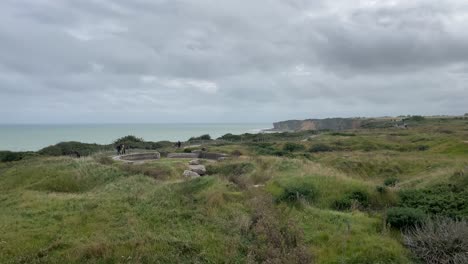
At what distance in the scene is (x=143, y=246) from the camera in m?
10.0

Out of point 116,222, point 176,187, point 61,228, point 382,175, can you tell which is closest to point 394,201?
point 176,187

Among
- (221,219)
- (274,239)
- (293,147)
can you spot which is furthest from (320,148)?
(274,239)

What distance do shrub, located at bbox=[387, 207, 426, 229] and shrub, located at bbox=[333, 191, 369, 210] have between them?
9.90 feet

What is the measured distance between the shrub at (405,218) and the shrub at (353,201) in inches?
119

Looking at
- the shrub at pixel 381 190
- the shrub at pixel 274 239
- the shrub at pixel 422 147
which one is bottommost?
the shrub at pixel 422 147

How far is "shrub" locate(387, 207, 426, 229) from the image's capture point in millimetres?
11477

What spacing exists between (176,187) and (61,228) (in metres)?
6.54

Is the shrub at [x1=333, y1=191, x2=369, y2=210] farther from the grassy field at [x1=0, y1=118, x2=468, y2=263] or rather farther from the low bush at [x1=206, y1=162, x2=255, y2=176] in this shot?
the low bush at [x1=206, y1=162, x2=255, y2=176]

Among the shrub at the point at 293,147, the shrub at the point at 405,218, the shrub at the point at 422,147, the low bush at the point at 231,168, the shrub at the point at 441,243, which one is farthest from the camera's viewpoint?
the shrub at the point at 293,147

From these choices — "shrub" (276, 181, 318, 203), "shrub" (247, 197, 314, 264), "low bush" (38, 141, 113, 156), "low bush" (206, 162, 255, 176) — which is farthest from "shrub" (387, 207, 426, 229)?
"low bush" (38, 141, 113, 156)

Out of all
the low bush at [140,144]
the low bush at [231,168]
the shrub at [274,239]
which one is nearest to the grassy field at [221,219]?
the shrub at [274,239]

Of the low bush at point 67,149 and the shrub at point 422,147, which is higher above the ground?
the low bush at point 67,149

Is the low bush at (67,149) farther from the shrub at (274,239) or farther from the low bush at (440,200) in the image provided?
the low bush at (440,200)

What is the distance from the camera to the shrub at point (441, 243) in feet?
30.3
